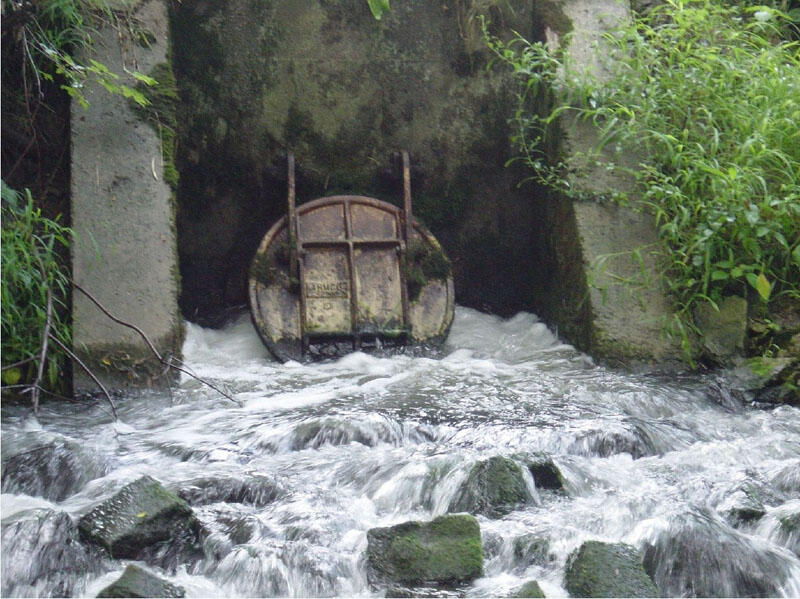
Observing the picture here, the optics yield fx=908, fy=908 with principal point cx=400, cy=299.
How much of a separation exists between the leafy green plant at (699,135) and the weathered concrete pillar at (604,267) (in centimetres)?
8

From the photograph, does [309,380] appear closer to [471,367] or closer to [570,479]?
[471,367]

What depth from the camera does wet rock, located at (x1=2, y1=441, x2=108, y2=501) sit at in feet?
9.46

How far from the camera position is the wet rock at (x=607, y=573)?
7.41 ft

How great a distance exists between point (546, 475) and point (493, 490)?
221mm

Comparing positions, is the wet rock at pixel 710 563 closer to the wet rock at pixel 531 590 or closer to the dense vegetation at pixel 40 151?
the wet rock at pixel 531 590

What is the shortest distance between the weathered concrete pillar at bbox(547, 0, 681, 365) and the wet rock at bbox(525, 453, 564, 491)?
5.04 ft

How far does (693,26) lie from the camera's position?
5.05 meters

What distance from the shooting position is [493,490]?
2787 millimetres

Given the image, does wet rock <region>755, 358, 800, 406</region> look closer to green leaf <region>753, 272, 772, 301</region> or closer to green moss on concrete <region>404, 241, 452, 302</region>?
green leaf <region>753, 272, 772, 301</region>

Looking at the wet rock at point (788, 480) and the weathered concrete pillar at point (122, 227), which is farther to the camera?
the weathered concrete pillar at point (122, 227)

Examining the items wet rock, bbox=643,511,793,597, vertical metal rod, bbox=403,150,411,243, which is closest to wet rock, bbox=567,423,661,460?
wet rock, bbox=643,511,793,597

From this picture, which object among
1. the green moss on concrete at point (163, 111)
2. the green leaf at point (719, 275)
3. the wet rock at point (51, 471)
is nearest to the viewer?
the wet rock at point (51, 471)

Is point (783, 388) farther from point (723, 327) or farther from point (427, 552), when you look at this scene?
point (427, 552)

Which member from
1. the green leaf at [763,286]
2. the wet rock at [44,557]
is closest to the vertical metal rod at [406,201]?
the green leaf at [763,286]
